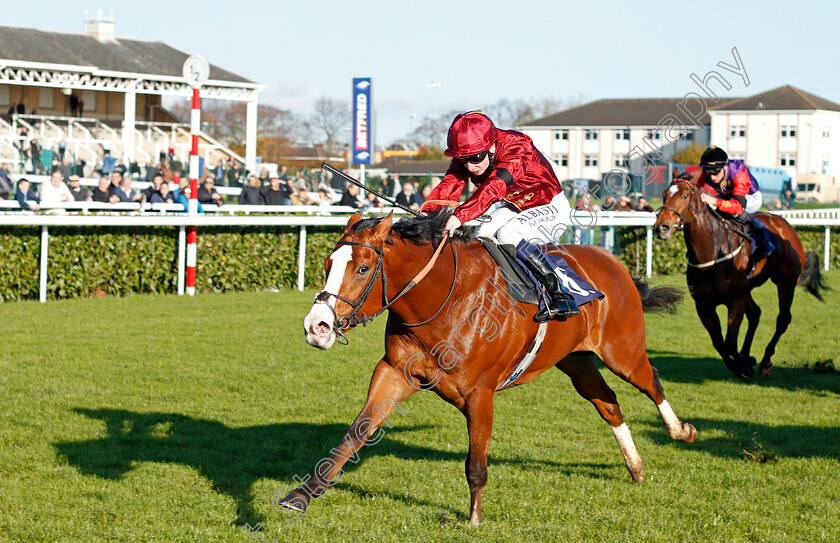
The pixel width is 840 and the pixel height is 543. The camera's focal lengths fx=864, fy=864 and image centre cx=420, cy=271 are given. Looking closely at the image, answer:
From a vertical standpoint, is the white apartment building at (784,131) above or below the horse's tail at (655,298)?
above

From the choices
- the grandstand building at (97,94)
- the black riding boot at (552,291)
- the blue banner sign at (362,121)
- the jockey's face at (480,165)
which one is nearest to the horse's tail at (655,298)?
the black riding boot at (552,291)

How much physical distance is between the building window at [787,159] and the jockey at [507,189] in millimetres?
54211

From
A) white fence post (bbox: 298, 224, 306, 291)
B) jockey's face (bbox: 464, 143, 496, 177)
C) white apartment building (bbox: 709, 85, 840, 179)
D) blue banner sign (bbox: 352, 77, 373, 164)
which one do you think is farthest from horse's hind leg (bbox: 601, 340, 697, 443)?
white apartment building (bbox: 709, 85, 840, 179)

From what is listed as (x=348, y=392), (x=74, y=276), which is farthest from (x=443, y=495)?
(x=74, y=276)

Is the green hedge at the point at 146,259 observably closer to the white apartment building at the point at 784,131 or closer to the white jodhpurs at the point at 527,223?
the white jodhpurs at the point at 527,223

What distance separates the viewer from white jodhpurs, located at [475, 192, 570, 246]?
13.7 ft

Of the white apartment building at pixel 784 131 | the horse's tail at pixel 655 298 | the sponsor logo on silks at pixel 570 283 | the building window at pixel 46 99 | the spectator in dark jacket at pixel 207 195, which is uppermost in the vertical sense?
the white apartment building at pixel 784 131

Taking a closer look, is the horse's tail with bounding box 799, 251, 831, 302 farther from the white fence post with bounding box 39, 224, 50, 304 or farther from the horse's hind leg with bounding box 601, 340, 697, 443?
the white fence post with bounding box 39, 224, 50, 304

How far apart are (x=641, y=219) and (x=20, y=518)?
40.0 ft

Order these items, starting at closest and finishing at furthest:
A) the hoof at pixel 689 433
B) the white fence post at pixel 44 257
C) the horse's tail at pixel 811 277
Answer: the hoof at pixel 689 433 < the horse's tail at pixel 811 277 < the white fence post at pixel 44 257

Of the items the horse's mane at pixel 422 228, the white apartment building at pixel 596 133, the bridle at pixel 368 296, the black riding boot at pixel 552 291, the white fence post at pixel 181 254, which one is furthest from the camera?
the white apartment building at pixel 596 133

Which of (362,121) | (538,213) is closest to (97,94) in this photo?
(362,121)

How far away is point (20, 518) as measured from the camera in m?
3.81

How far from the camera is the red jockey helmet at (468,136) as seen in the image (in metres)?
3.83
